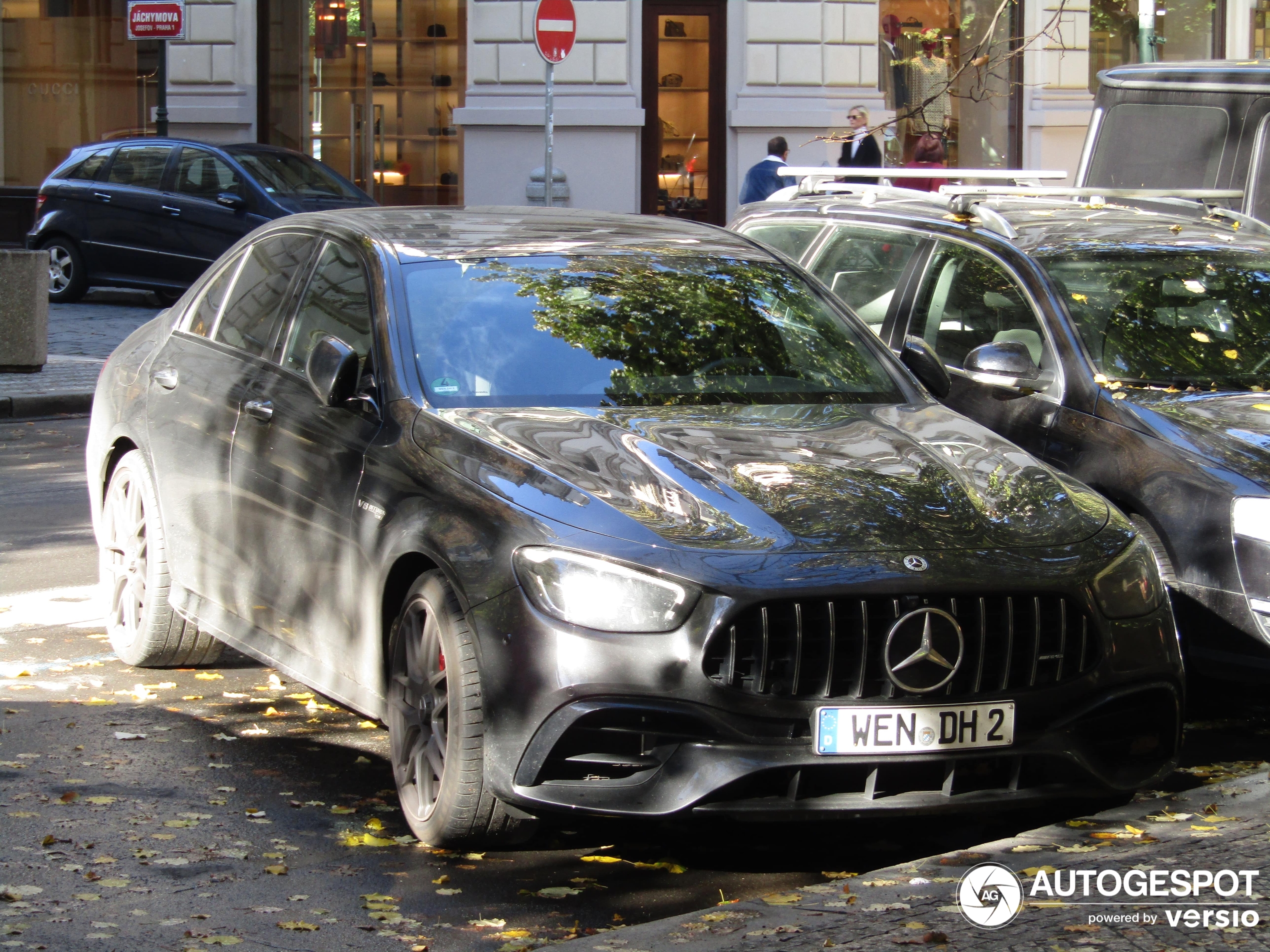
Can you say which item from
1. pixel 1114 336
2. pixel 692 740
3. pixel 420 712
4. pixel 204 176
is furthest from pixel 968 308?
pixel 204 176

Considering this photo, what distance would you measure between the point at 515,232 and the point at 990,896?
2.81 m

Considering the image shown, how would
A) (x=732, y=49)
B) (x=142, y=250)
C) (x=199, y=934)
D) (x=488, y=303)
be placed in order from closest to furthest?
(x=199, y=934)
(x=488, y=303)
(x=142, y=250)
(x=732, y=49)

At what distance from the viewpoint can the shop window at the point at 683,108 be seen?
2356 cm

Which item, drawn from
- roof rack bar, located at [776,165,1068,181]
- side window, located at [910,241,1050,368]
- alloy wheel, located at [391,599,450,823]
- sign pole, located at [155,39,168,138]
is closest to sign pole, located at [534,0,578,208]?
sign pole, located at [155,39,168,138]

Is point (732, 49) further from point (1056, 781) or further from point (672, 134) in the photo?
point (1056, 781)

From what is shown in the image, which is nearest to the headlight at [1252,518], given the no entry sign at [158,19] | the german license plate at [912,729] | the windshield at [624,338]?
the windshield at [624,338]

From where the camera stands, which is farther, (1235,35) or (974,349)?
(1235,35)

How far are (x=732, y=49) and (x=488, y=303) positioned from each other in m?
18.5

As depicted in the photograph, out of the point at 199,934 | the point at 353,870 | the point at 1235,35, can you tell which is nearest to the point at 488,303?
the point at 353,870

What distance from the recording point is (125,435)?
666cm

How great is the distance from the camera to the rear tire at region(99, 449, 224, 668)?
6.35 metres

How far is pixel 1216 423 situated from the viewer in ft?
19.8

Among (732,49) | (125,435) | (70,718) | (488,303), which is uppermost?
(732,49)

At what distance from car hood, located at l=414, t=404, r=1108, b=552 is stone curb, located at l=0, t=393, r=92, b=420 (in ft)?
29.0
